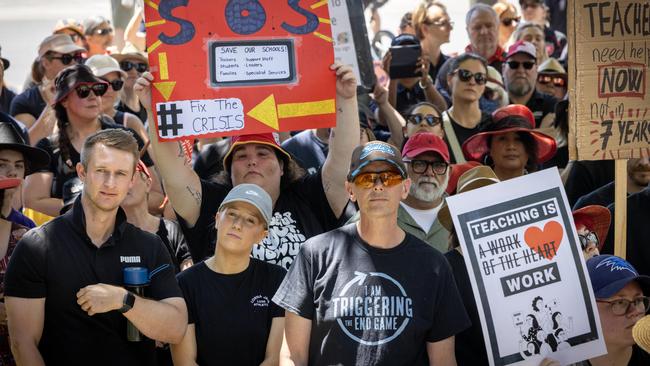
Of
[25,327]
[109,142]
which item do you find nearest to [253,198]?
[109,142]

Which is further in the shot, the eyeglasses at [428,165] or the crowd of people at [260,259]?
the eyeglasses at [428,165]

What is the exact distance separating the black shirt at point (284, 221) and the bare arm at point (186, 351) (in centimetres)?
75

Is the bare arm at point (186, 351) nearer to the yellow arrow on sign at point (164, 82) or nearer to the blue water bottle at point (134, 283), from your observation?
the blue water bottle at point (134, 283)

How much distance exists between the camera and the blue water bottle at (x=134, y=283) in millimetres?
4539

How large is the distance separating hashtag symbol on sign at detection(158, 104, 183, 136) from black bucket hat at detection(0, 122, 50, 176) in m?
1.12

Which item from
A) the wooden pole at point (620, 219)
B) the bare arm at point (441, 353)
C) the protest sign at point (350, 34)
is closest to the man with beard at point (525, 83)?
the protest sign at point (350, 34)

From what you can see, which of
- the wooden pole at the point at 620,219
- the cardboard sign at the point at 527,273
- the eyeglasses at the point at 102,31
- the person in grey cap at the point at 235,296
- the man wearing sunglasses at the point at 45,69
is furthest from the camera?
the eyeglasses at the point at 102,31

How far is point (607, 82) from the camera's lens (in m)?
5.79

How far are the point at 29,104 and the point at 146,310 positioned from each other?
14.3 feet

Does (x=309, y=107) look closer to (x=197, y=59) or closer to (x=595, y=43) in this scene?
(x=197, y=59)

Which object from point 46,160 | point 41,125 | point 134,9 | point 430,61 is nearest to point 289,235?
point 46,160

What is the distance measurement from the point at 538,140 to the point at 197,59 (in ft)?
9.12

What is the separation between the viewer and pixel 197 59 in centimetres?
540

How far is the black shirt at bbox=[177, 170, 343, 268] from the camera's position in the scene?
5.45 m
